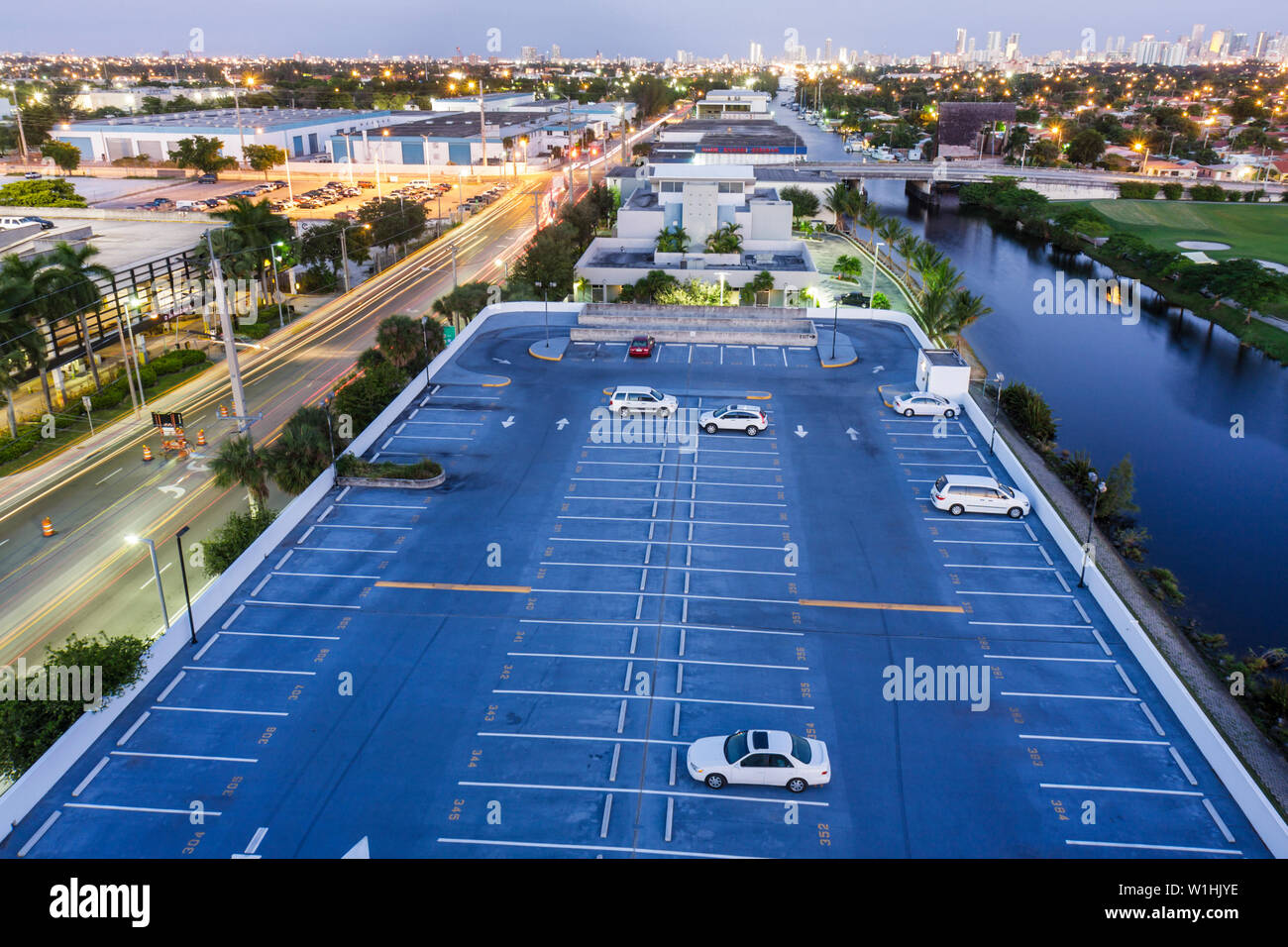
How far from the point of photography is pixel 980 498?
104 ft

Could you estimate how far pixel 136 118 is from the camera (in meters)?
146

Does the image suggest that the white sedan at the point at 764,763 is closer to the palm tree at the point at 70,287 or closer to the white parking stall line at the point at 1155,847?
the white parking stall line at the point at 1155,847

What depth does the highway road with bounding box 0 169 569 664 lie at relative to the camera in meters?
30.1

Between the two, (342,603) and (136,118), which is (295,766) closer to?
(342,603)

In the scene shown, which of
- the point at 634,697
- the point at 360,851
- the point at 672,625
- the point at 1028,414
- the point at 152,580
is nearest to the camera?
the point at 360,851

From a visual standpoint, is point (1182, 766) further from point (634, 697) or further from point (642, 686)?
point (634, 697)

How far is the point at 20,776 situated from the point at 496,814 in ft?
35.3

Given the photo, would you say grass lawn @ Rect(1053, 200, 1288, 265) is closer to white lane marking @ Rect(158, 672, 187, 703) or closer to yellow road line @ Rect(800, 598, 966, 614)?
yellow road line @ Rect(800, 598, 966, 614)

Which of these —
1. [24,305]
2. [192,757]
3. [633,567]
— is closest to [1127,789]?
[633,567]

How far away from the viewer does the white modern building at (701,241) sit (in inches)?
2390

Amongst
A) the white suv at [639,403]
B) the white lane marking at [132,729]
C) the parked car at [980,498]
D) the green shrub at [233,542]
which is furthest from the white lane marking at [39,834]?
the parked car at [980,498]

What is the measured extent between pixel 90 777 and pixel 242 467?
1335 centimetres

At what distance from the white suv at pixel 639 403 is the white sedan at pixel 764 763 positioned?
21795 mm

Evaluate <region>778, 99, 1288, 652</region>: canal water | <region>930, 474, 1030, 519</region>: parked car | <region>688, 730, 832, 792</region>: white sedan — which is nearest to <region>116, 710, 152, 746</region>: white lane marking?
<region>688, 730, 832, 792</region>: white sedan
